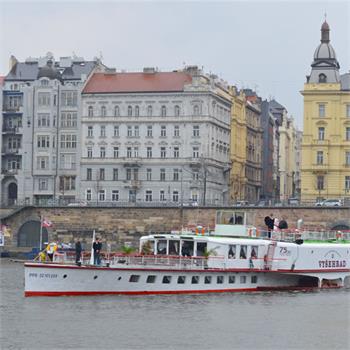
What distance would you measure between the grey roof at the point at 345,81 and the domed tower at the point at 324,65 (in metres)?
0.84

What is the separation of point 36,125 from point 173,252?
69219 mm

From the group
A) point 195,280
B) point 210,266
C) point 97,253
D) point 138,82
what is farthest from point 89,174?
point 97,253

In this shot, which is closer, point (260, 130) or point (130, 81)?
point (130, 81)

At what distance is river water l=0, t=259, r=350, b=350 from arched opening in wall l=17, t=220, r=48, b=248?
53.4m

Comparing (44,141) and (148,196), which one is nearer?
(148,196)

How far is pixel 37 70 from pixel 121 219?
1049 inches

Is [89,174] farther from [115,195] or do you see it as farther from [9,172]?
[9,172]

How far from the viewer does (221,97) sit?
12988cm

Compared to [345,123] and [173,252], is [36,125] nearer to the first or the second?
[345,123]

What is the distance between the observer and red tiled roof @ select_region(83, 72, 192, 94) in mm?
125438

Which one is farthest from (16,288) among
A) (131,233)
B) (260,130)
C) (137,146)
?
(260,130)

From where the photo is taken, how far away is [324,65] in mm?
123750

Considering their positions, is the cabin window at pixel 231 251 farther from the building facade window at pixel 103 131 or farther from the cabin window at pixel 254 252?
the building facade window at pixel 103 131

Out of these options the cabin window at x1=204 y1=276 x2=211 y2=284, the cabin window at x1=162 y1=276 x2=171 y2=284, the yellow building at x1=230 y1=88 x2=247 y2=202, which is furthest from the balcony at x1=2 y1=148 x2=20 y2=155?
the cabin window at x1=162 y1=276 x2=171 y2=284
